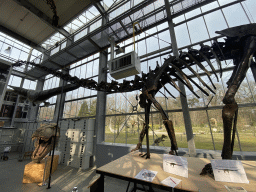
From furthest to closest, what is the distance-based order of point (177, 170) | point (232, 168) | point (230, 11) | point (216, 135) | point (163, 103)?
point (163, 103), point (230, 11), point (216, 135), point (177, 170), point (232, 168)

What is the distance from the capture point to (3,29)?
8016mm

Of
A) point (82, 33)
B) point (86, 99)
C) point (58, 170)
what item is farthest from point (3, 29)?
point (58, 170)

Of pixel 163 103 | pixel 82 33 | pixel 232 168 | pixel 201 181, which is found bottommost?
pixel 201 181

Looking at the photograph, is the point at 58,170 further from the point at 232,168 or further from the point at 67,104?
the point at 232,168

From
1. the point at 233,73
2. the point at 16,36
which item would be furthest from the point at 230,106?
the point at 16,36

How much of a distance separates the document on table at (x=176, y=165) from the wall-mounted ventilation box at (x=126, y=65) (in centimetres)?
272

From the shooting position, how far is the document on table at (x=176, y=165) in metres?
1.23

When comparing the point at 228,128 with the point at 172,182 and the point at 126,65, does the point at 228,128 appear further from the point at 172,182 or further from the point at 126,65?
the point at 126,65

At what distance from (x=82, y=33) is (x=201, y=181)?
10.4 m

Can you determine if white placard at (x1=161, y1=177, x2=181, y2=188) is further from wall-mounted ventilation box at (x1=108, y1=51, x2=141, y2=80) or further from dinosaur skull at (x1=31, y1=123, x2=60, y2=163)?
dinosaur skull at (x1=31, y1=123, x2=60, y2=163)

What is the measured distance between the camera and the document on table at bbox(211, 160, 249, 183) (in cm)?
104

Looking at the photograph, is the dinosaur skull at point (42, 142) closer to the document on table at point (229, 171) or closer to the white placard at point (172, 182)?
the white placard at point (172, 182)

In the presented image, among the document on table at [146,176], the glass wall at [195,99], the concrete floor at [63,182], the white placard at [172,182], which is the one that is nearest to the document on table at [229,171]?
the white placard at [172,182]

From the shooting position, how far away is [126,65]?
3539 mm
